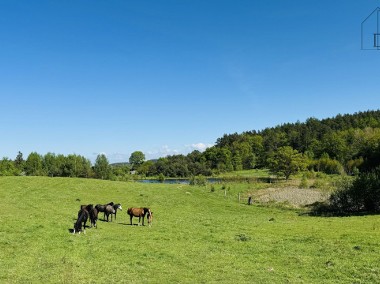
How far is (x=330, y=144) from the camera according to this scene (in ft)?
526

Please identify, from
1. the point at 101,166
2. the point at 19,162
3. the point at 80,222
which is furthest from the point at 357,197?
the point at 19,162

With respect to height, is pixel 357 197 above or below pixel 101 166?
below

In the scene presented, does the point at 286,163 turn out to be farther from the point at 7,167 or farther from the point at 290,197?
the point at 7,167

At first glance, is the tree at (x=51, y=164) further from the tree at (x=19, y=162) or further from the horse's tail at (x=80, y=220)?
the horse's tail at (x=80, y=220)

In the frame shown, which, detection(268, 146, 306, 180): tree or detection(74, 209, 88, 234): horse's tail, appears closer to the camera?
detection(74, 209, 88, 234): horse's tail

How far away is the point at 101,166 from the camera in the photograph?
12875 cm

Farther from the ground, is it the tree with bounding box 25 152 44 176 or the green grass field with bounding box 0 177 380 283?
the tree with bounding box 25 152 44 176

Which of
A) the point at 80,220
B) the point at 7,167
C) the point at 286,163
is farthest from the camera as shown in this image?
the point at 7,167

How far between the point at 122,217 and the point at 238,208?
18130 millimetres

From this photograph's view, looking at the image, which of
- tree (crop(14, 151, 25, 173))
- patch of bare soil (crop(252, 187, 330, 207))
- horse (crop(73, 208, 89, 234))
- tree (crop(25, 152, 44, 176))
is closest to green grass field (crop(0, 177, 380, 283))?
horse (crop(73, 208, 89, 234))

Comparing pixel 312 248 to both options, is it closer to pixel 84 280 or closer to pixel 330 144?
pixel 84 280

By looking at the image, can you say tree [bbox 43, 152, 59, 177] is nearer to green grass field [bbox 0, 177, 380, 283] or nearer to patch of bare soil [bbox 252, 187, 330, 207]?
patch of bare soil [bbox 252, 187, 330, 207]

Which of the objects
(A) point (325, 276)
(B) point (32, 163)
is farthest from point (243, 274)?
(B) point (32, 163)

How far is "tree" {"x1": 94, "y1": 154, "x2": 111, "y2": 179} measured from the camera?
400ft
